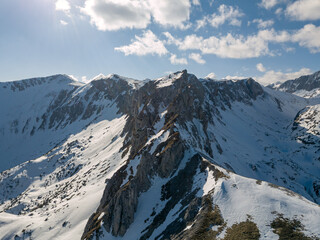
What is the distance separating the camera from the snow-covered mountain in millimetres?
Answer: 30375

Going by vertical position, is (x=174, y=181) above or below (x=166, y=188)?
above

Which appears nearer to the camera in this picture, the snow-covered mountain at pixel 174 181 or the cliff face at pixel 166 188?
the snow-covered mountain at pixel 174 181

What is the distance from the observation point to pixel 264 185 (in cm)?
3609

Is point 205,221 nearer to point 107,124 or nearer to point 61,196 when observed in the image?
point 61,196

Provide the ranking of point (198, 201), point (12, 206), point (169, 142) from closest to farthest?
point (198, 201)
point (169, 142)
point (12, 206)

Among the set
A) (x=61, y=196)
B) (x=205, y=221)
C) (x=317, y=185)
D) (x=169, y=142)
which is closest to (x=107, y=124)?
(x=61, y=196)

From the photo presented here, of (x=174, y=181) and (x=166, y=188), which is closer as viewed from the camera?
(x=174, y=181)

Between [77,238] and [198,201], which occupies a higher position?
[198,201]

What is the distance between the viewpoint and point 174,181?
164 ft

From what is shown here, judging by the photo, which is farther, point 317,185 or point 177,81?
point 177,81

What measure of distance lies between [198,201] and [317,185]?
325 ft

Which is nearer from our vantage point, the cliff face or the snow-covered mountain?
the snow-covered mountain

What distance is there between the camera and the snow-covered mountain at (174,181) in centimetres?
3038

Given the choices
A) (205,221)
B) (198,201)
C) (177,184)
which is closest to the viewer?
(205,221)
